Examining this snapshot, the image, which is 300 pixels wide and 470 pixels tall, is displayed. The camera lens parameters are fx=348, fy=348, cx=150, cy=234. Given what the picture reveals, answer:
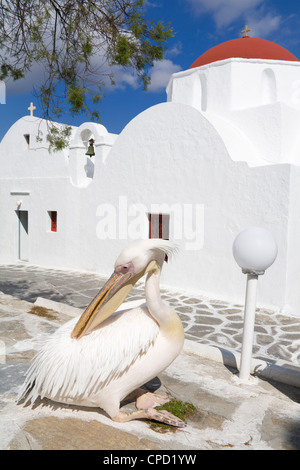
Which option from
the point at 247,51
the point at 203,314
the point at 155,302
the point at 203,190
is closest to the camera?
the point at 155,302

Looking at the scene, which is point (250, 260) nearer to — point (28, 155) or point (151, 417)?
point (151, 417)

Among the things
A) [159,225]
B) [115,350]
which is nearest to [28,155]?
[159,225]

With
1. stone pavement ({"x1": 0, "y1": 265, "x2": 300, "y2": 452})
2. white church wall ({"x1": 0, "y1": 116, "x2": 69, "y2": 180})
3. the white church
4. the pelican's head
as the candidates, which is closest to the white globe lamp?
the pelican's head

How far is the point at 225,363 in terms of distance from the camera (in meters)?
4.14

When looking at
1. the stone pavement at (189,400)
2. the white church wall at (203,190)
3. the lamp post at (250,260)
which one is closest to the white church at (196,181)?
the white church wall at (203,190)

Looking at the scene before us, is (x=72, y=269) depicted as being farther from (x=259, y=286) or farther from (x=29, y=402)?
(x=29, y=402)

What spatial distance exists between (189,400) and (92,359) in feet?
3.82

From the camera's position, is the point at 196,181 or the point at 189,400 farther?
the point at 196,181

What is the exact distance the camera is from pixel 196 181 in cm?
873

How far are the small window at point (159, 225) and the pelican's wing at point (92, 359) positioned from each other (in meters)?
7.00

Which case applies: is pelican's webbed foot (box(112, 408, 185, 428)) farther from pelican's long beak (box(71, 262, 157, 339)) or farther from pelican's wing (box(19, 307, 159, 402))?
pelican's long beak (box(71, 262, 157, 339))

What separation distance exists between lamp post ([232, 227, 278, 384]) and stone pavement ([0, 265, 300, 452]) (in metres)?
0.25

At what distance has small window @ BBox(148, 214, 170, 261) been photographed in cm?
973

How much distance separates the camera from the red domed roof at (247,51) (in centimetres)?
1042
